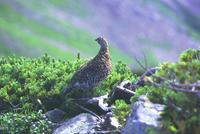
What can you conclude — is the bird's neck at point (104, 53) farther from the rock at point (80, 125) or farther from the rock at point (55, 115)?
the rock at point (80, 125)

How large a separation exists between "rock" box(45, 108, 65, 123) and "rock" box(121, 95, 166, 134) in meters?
3.40

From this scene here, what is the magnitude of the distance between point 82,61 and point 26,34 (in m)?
167

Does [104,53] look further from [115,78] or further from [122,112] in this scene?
[122,112]

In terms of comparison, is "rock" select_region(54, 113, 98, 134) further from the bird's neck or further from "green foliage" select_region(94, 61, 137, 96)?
the bird's neck

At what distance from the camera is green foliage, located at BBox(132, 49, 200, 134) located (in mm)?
9258

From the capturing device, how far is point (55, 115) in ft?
46.2

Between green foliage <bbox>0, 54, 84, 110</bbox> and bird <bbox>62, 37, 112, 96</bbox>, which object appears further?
green foliage <bbox>0, 54, 84, 110</bbox>

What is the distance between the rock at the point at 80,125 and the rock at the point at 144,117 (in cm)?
184

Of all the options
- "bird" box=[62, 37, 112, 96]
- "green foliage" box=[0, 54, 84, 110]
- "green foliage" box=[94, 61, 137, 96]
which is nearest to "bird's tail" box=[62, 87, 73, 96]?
"bird" box=[62, 37, 112, 96]

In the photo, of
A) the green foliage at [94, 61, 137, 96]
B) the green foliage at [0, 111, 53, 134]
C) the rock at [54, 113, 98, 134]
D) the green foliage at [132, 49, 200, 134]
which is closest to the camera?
the green foliage at [132, 49, 200, 134]

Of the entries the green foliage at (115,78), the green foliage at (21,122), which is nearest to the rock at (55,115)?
the green foliage at (21,122)

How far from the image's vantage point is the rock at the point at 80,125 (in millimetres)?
12633

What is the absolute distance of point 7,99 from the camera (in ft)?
48.2

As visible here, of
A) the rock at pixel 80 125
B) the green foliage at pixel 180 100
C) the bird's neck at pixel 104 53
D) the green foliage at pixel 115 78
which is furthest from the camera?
the green foliage at pixel 115 78
